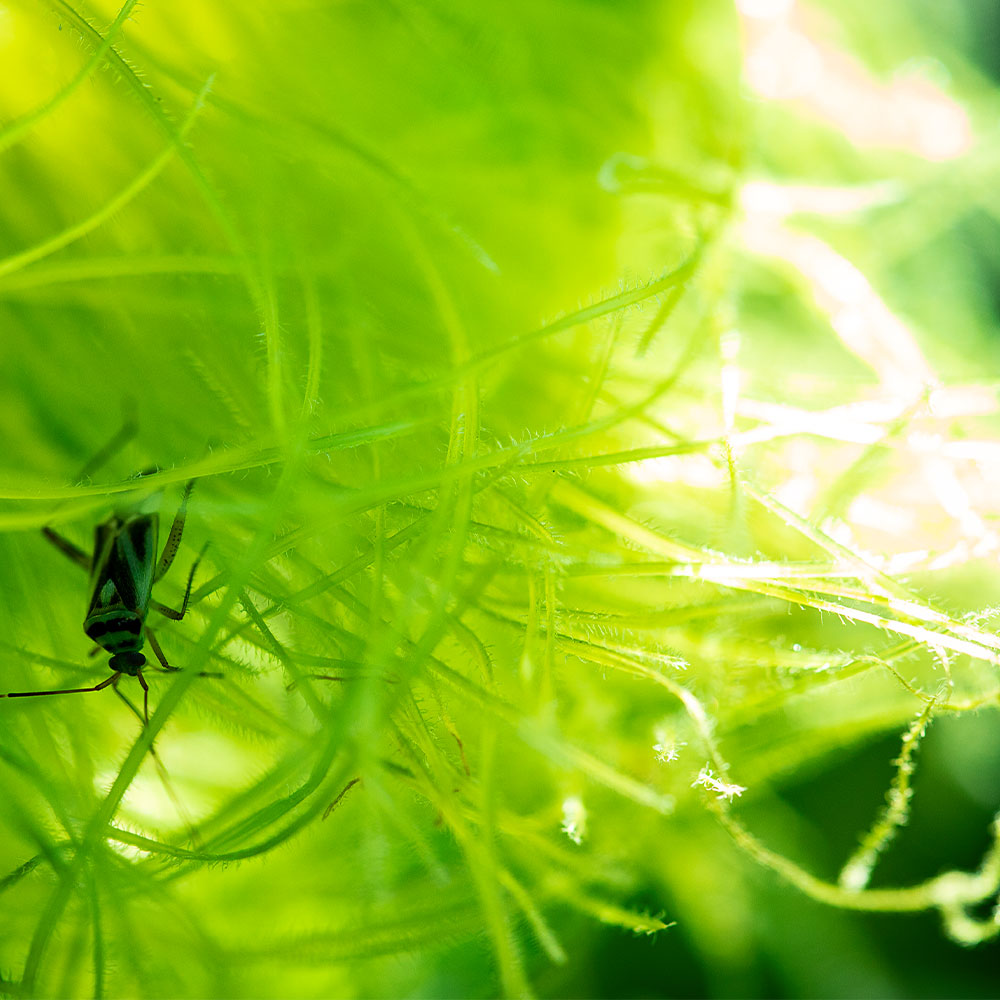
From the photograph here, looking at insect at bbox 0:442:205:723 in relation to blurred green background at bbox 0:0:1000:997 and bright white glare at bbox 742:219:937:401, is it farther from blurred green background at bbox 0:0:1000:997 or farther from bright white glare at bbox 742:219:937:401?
bright white glare at bbox 742:219:937:401

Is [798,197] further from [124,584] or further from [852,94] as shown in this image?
[124,584]

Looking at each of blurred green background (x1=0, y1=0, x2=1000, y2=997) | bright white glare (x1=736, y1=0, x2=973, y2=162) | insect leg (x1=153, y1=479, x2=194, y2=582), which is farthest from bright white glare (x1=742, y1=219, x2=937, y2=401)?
insect leg (x1=153, y1=479, x2=194, y2=582)

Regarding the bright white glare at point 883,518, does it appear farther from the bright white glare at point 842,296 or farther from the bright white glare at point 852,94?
the bright white glare at point 852,94

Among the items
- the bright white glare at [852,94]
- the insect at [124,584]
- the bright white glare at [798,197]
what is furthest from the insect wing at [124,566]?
the bright white glare at [852,94]

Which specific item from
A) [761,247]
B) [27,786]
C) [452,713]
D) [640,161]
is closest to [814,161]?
[761,247]

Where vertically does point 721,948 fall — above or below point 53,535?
below

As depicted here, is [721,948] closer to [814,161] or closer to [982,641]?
[982,641]

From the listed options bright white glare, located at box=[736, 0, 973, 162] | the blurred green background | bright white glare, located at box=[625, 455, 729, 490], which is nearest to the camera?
the blurred green background
